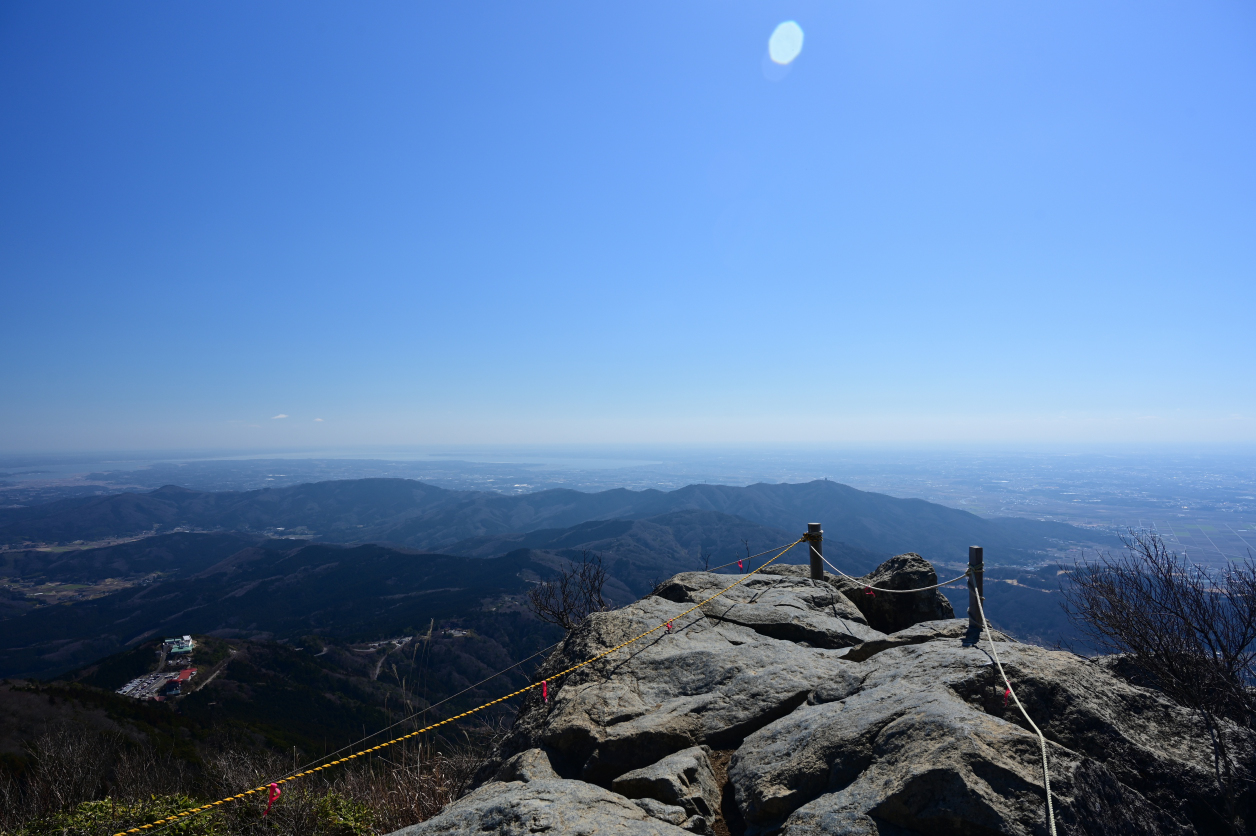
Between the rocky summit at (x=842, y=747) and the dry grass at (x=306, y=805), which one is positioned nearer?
the rocky summit at (x=842, y=747)

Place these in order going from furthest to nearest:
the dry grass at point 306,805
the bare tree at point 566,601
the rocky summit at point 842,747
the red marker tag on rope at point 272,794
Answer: the bare tree at point 566,601, the dry grass at point 306,805, the red marker tag on rope at point 272,794, the rocky summit at point 842,747

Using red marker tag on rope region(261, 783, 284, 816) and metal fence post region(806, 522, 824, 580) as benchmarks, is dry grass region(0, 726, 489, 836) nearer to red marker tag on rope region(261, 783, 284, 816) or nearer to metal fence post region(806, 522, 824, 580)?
red marker tag on rope region(261, 783, 284, 816)

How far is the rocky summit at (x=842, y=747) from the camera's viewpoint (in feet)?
12.9

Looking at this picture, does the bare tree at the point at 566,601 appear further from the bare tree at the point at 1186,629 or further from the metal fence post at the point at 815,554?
the bare tree at the point at 1186,629

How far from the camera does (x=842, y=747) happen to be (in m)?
4.80

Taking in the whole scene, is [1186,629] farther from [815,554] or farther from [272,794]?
[272,794]

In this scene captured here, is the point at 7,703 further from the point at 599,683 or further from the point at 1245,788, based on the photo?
the point at 1245,788

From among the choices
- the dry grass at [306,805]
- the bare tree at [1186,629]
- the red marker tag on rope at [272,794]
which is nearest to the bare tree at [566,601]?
the dry grass at [306,805]

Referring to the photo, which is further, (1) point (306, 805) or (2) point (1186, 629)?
(2) point (1186, 629)

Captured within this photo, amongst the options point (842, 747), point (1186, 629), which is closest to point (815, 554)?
point (842, 747)

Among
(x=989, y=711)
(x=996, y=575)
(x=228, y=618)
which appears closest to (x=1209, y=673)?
(x=989, y=711)

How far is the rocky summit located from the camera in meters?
3.93

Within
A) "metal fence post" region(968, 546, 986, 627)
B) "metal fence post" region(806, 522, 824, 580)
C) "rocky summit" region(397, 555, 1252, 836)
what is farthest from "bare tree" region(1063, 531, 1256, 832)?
"metal fence post" region(806, 522, 824, 580)

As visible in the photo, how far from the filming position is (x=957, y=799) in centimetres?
373
